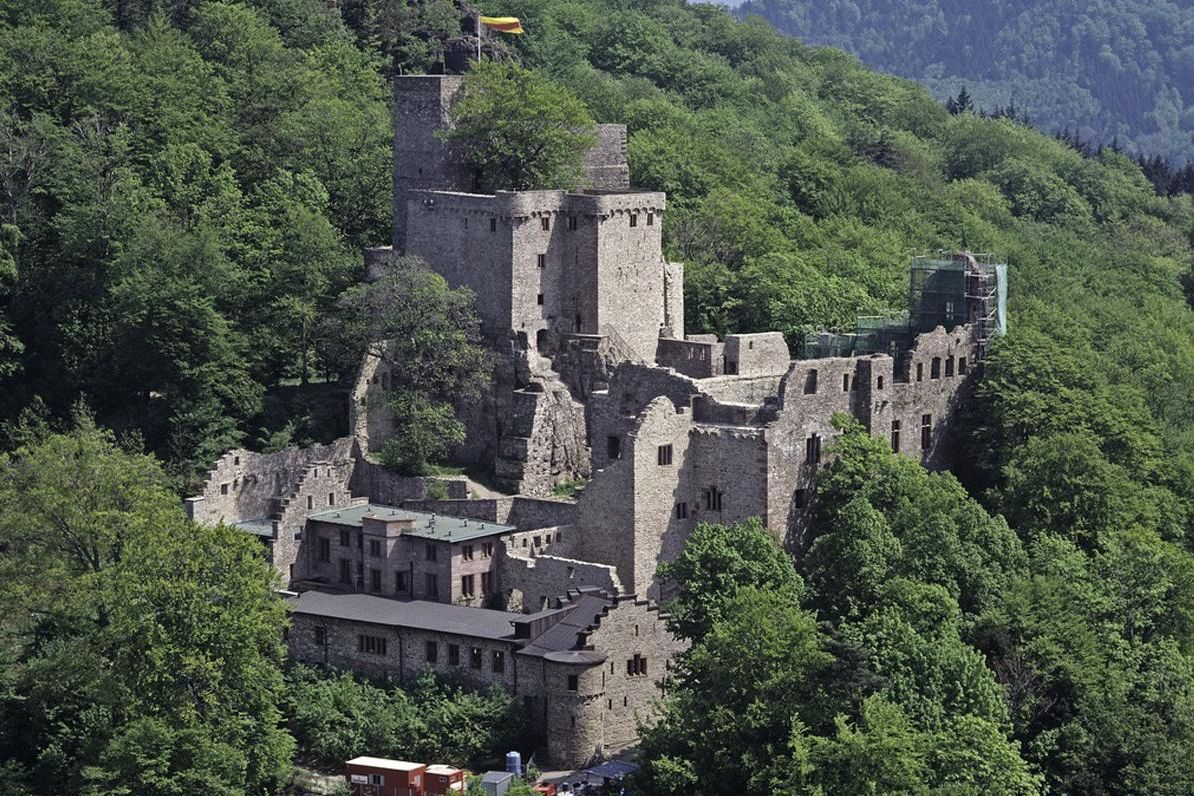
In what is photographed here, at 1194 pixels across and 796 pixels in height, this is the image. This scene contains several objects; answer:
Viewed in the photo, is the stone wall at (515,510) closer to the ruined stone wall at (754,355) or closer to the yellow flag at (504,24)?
the ruined stone wall at (754,355)

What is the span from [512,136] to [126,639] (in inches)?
1142

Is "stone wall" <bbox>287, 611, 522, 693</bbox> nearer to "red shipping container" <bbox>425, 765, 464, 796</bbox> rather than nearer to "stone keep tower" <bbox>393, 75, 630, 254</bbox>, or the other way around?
"red shipping container" <bbox>425, 765, 464, 796</bbox>

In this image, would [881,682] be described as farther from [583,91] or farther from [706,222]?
[583,91]

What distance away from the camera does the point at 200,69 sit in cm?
12344

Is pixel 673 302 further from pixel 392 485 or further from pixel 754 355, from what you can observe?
pixel 392 485

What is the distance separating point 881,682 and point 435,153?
3301cm

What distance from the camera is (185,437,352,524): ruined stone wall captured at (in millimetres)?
94125

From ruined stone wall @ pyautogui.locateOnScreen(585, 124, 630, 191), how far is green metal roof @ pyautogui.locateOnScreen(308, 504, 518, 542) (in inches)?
752

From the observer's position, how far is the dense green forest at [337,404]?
267 ft

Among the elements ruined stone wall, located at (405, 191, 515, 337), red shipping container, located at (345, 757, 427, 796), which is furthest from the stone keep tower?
red shipping container, located at (345, 757, 427, 796)

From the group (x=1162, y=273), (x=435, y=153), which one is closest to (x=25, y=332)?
(x=435, y=153)

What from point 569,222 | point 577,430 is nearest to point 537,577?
point 577,430

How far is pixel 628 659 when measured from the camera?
277 ft

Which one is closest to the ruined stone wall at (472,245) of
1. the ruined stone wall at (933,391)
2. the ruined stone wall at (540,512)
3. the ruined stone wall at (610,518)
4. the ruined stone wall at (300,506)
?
the ruined stone wall at (540,512)
